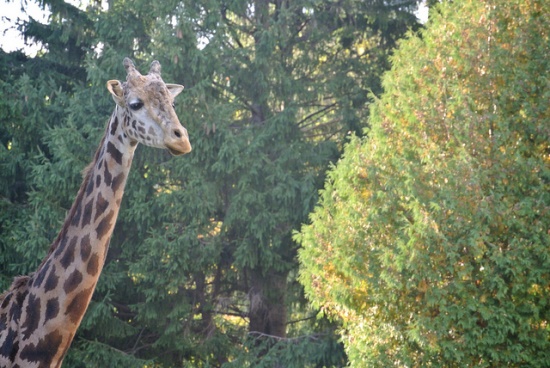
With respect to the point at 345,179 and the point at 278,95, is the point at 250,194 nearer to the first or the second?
the point at 278,95

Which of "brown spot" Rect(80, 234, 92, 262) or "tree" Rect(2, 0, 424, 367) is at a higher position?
"tree" Rect(2, 0, 424, 367)

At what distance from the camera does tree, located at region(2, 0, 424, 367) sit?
1424 cm

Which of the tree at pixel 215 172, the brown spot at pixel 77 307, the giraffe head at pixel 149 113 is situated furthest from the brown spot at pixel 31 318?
the tree at pixel 215 172

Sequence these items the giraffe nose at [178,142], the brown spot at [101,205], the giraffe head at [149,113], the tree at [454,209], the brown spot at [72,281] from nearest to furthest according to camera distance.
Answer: the giraffe nose at [178,142]
the giraffe head at [149,113]
the brown spot at [72,281]
the brown spot at [101,205]
the tree at [454,209]

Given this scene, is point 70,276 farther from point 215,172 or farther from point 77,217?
point 215,172

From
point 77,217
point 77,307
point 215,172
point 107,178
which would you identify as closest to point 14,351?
point 77,307

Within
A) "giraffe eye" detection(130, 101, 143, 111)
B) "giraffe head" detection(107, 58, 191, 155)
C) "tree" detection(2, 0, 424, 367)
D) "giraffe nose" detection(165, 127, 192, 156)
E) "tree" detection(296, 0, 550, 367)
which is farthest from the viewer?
"tree" detection(2, 0, 424, 367)

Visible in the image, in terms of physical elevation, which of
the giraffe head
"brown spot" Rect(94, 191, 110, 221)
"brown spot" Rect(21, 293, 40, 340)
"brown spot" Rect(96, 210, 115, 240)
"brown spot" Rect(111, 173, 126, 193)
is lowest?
"brown spot" Rect(21, 293, 40, 340)

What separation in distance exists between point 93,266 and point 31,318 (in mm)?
489

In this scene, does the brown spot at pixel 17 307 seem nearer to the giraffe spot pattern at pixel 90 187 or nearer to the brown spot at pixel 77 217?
the brown spot at pixel 77 217

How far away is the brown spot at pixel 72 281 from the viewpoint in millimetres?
5156

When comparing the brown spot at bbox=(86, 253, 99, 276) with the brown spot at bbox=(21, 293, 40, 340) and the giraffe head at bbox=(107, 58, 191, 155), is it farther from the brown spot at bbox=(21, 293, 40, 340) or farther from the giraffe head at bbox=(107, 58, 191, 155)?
the giraffe head at bbox=(107, 58, 191, 155)

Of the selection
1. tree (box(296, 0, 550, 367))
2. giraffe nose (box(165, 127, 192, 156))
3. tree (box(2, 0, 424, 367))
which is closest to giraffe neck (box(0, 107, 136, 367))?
giraffe nose (box(165, 127, 192, 156))

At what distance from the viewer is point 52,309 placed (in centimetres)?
513
